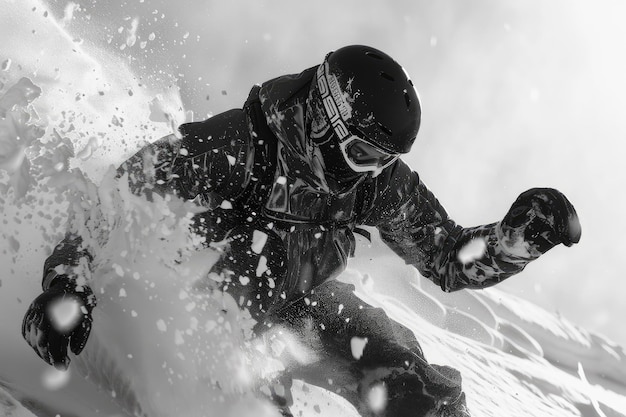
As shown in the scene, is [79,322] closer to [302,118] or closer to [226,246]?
[226,246]

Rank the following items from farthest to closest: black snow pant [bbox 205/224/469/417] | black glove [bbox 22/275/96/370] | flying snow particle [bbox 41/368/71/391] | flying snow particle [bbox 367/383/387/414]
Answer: flying snow particle [bbox 367/383/387/414] → black snow pant [bbox 205/224/469/417] → flying snow particle [bbox 41/368/71/391] → black glove [bbox 22/275/96/370]

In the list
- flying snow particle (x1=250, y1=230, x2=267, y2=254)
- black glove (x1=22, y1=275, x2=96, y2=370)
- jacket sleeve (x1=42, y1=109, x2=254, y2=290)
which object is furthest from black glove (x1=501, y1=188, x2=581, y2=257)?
black glove (x1=22, y1=275, x2=96, y2=370)

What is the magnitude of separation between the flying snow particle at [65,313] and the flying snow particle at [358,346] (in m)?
1.38

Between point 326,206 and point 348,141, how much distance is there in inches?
14.6

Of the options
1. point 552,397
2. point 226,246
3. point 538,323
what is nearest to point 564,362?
point 538,323

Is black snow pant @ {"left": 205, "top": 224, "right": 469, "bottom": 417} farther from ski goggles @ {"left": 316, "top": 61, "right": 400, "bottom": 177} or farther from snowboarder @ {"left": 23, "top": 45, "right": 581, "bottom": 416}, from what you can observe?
ski goggles @ {"left": 316, "top": 61, "right": 400, "bottom": 177}

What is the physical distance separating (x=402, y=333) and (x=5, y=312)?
6.54ft

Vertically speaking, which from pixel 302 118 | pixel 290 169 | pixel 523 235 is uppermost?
pixel 302 118

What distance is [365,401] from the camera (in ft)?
8.98

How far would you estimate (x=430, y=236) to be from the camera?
2887 mm

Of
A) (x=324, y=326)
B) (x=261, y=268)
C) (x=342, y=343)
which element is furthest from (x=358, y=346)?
(x=261, y=268)

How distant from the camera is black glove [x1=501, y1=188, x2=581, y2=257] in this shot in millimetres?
2396

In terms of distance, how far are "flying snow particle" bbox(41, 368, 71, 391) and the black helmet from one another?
63.3 inches

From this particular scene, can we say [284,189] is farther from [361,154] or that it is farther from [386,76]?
[386,76]
